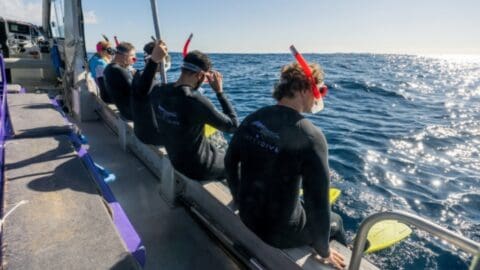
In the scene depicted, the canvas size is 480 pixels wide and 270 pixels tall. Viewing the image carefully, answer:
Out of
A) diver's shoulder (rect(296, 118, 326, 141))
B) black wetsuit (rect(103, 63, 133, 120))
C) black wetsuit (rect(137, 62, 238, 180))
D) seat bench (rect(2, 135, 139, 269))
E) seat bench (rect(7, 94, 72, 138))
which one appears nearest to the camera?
seat bench (rect(2, 135, 139, 269))

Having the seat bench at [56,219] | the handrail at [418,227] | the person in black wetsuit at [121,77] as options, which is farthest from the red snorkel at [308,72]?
the person in black wetsuit at [121,77]

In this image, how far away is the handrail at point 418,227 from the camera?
139 cm

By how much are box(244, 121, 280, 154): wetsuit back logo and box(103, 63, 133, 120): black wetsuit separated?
3.20 metres

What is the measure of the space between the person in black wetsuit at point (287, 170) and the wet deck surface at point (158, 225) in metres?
0.73

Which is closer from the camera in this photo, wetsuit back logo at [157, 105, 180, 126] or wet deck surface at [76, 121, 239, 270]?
wet deck surface at [76, 121, 239, 270]

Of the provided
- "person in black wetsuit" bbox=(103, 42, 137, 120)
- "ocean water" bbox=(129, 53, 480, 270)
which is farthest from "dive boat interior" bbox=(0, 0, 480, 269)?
"ocean water" bbox=(129, 53, 480, 270)

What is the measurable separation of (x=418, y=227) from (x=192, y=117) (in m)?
2.00

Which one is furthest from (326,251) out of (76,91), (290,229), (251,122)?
(76,91)

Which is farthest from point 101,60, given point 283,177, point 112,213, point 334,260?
point 334,260

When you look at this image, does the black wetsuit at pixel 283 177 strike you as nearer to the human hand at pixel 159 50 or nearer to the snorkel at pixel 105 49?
the human hand at pixel 159 50

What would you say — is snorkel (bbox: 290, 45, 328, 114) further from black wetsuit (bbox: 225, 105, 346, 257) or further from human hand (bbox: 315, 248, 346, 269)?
human hand (bbox: 315, 248, 346, 269)

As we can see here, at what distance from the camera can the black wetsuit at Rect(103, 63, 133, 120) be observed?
4.79 meters

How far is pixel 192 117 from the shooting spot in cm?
297

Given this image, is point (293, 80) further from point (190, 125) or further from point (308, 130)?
point (190, 125)
